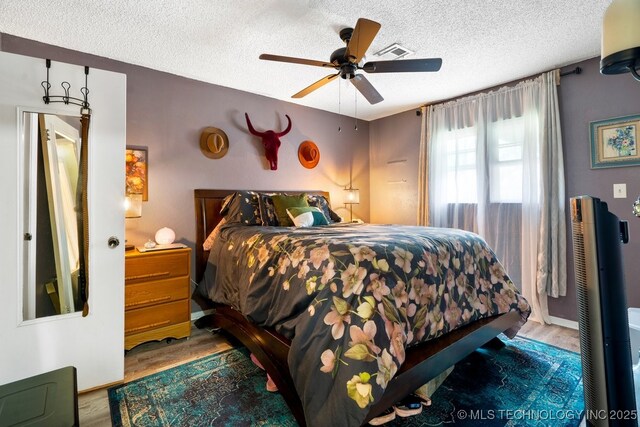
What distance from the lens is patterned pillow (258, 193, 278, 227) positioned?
3045mm

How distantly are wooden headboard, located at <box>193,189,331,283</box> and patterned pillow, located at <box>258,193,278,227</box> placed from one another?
47 centimetres

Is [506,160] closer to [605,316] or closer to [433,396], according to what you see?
[433,396]

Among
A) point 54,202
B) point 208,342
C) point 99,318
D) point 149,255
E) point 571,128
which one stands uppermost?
point 571,128

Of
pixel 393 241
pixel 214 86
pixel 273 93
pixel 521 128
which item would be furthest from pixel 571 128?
pixel 214 86

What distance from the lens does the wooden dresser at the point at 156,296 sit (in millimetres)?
2309

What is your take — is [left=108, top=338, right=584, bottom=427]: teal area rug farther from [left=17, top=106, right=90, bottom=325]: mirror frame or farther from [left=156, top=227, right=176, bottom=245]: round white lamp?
[left=156, top=227, right=176, bottom=245]: round white lamp

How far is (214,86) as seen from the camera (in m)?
3.24

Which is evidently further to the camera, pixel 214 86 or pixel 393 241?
pixel 214 86

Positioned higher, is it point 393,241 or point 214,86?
point 214,86

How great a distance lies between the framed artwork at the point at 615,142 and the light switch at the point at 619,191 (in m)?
0.18

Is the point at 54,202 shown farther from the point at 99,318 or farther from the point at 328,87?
the point at 328,87

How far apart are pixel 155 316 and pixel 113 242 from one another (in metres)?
0.83

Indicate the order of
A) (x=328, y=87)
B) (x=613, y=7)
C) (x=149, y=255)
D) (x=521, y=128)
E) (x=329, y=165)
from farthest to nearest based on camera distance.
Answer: (x=329, y=165) → (x=328, y=87) → (x=521, y=128) → (x=149, y=255) → (x=613, y=7)

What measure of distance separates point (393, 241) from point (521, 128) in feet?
7.69
